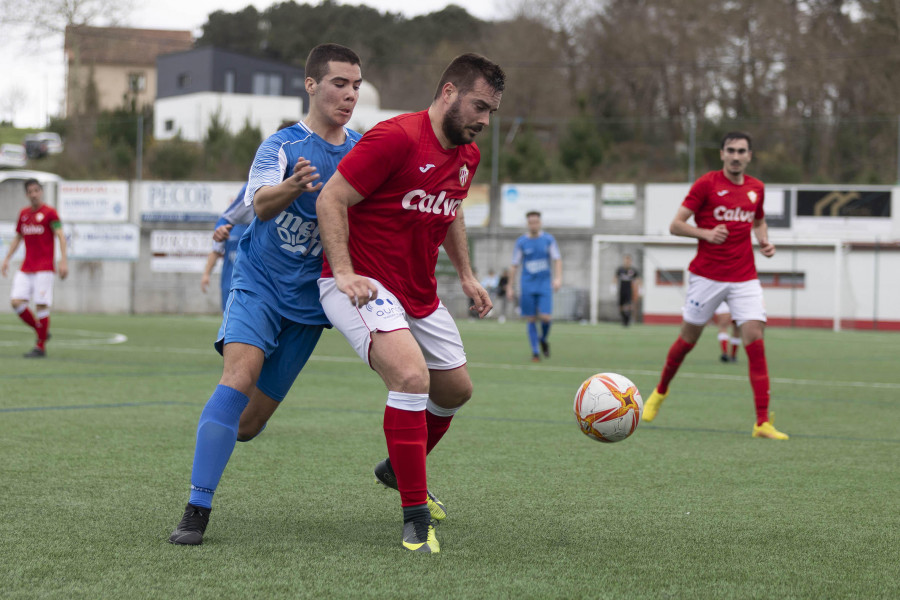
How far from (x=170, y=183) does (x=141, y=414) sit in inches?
1127

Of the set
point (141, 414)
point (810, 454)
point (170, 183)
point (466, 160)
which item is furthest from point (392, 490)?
point (170, 183)

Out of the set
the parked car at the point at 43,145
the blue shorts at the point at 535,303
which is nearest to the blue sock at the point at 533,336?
the blue shorts at the point at 535,303

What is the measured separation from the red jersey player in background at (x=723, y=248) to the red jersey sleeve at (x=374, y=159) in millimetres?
4138

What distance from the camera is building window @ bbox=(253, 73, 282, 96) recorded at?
62531 millimetres

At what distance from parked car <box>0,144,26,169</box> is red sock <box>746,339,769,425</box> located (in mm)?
42967

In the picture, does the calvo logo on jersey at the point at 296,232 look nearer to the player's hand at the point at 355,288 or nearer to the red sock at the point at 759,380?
the player's hand at the point at 355,288

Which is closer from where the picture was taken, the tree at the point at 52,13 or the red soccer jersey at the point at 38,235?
the red soccer jersey at the point at 38,235

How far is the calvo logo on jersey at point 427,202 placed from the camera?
4062mm

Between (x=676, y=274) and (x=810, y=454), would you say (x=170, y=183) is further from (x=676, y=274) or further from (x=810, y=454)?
(x=810, y=454)

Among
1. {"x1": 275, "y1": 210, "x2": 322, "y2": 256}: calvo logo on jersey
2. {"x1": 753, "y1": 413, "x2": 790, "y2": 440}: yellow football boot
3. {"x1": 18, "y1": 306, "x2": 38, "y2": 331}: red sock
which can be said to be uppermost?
{"x1": 275, "y1": 210, "x2": 322, "y2": 256}: calvo logo on jersey

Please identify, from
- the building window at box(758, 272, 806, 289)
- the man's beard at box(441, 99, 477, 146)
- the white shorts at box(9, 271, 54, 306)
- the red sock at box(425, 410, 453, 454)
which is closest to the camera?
the man's beard at box(441, 99, 477, 146)

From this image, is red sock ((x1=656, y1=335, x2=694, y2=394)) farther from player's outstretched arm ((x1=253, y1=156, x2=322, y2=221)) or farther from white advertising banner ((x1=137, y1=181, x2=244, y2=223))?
white advertising banner ((x1=137, y1=181, x2=244, y2=223))

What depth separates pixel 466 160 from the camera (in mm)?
4215

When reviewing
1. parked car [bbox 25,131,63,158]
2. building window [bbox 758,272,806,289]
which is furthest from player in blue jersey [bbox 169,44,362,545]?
parked car [bbox 25,131,63,158]
